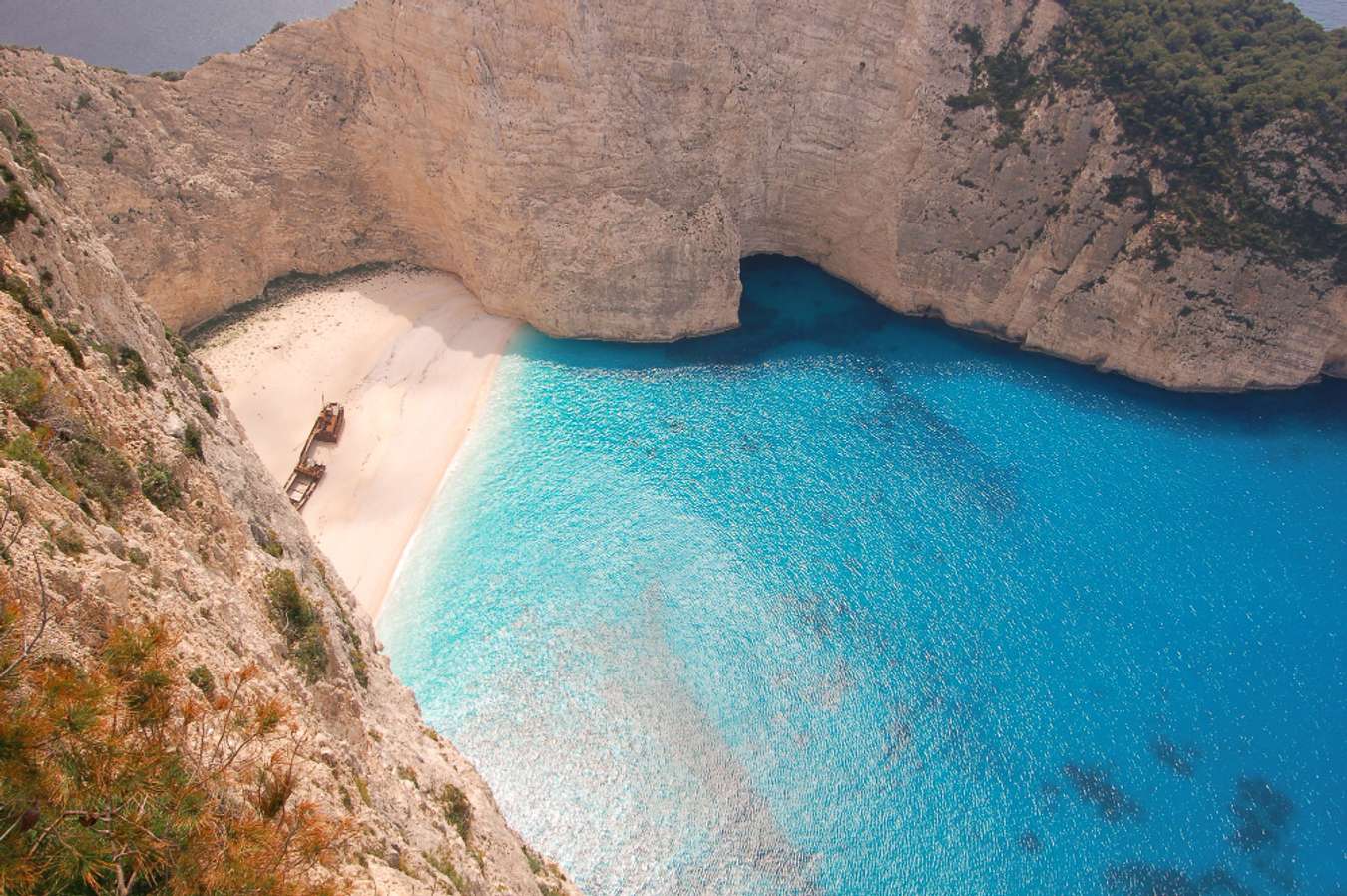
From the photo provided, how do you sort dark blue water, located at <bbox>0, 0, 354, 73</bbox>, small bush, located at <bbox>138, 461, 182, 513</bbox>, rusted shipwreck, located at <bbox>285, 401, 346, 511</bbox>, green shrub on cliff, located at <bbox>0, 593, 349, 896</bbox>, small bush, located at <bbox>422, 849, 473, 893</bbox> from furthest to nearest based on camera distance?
dark blue water, located at <bbox>0, 0, 354, 73</bbox>
rusted shipwreck, located at <bbox>285, 401, 346, 511</bbox>
small bush, located at <bbox>138, 461, 182, 513</bbox>
small bush, located at <bbox>422, 849, 473, 893</bbox>
green shrub on cliff, located at <bbox>0, 593, 349, 896</bbox>

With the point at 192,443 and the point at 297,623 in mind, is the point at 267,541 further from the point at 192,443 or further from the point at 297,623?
the point at 297,623

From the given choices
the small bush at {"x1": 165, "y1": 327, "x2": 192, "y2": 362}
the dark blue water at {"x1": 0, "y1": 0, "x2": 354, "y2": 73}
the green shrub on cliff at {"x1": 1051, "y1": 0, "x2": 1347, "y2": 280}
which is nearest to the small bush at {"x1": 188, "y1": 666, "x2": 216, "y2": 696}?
the small bush at {"x1": 165, "y1": 327, "x2": 192, "y2": 362}

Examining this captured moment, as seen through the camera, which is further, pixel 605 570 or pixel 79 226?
pixel 605 570

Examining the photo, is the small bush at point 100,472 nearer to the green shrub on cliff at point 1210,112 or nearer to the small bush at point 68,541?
the small bush at point 68,541

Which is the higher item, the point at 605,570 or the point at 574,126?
the point at 574,126

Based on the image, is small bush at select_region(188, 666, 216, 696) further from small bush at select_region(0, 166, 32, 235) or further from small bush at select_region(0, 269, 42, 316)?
small bush at select_region(0, 166, 32, 235)

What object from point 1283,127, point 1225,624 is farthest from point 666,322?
point 1283,127

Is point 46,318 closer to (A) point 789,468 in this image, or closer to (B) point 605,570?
(B) point 605,570
